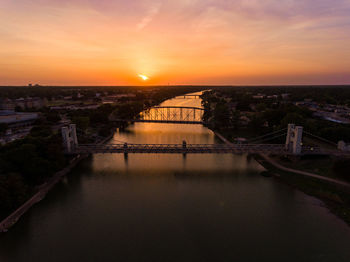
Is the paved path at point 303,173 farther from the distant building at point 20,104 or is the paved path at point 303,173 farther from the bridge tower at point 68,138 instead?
the distant building at point 20,104

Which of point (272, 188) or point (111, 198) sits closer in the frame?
point (111, 198)

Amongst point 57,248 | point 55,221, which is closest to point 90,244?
point 57,248

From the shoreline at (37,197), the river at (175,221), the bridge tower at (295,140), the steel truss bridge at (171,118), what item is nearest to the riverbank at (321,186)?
the river at (175,221)

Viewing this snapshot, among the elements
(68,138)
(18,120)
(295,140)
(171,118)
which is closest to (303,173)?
(295,140)

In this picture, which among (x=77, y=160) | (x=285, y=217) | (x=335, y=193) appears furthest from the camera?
(x=77, y=160)

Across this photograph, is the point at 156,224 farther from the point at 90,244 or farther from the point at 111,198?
the point at 111,198

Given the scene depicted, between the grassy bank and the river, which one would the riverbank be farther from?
the river

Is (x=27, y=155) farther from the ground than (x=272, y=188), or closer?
farther from the ground
